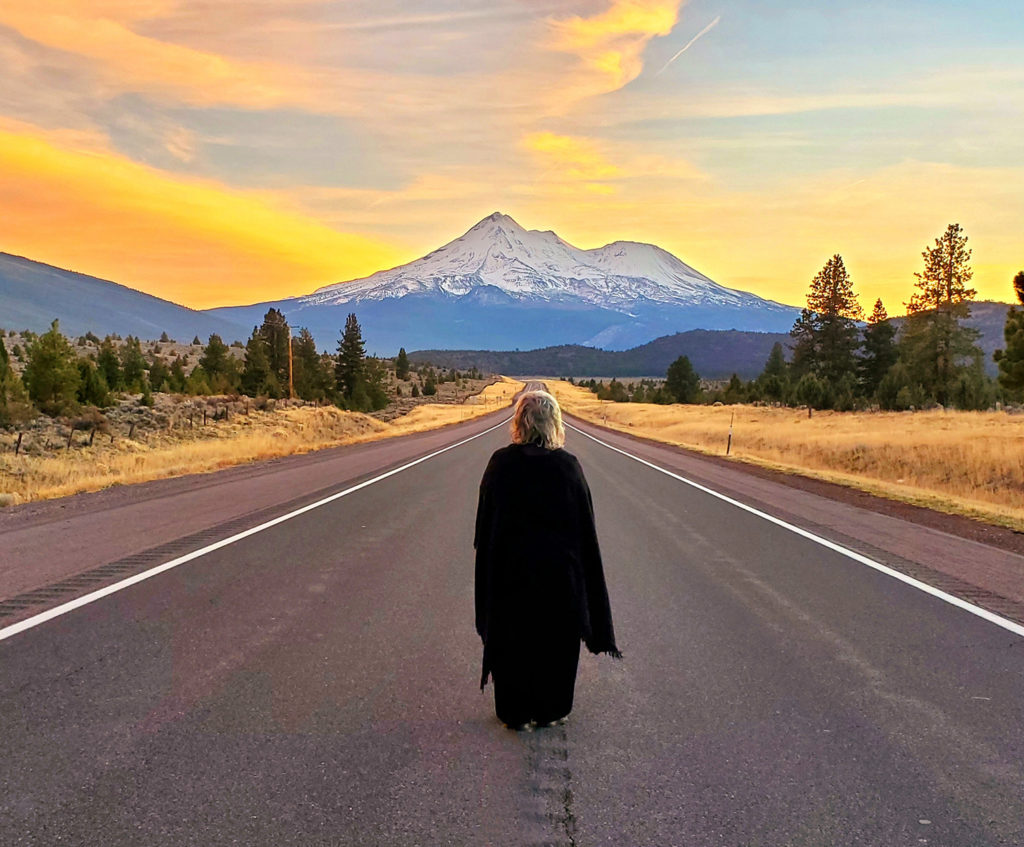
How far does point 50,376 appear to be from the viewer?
1164 inches

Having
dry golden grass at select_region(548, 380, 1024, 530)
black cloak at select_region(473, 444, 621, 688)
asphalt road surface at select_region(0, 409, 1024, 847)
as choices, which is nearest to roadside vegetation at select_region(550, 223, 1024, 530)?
dry golden grass at select_region(548, 380, 1024, 530)

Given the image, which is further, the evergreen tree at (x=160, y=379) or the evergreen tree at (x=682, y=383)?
the evergreen tree at (x=682, y=383)

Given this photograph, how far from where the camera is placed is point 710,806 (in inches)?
131

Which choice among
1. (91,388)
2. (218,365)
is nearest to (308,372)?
(218,365)

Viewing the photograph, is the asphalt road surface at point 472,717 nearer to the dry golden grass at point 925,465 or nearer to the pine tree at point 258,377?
the dry golden grass at point 925,465

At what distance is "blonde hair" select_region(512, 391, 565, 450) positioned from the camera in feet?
13.8

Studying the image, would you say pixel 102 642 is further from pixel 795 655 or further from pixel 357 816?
pixel 795 655

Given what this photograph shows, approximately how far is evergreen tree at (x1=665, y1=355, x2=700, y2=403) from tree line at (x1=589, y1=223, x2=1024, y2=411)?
22.5 feet

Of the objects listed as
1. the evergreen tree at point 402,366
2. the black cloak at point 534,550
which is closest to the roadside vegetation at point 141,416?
the black cloak at point 534,550

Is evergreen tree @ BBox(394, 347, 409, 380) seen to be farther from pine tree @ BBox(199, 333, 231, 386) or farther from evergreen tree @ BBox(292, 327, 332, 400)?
pine tree @ BBox(199, 333, 231, 386)

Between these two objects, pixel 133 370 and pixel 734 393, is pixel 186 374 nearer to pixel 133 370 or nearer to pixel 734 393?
pixel 133 370

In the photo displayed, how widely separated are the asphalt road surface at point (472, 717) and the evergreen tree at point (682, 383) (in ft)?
327

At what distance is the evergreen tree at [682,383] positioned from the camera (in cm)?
10594

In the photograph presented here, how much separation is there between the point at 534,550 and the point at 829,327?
85315 millimetres
